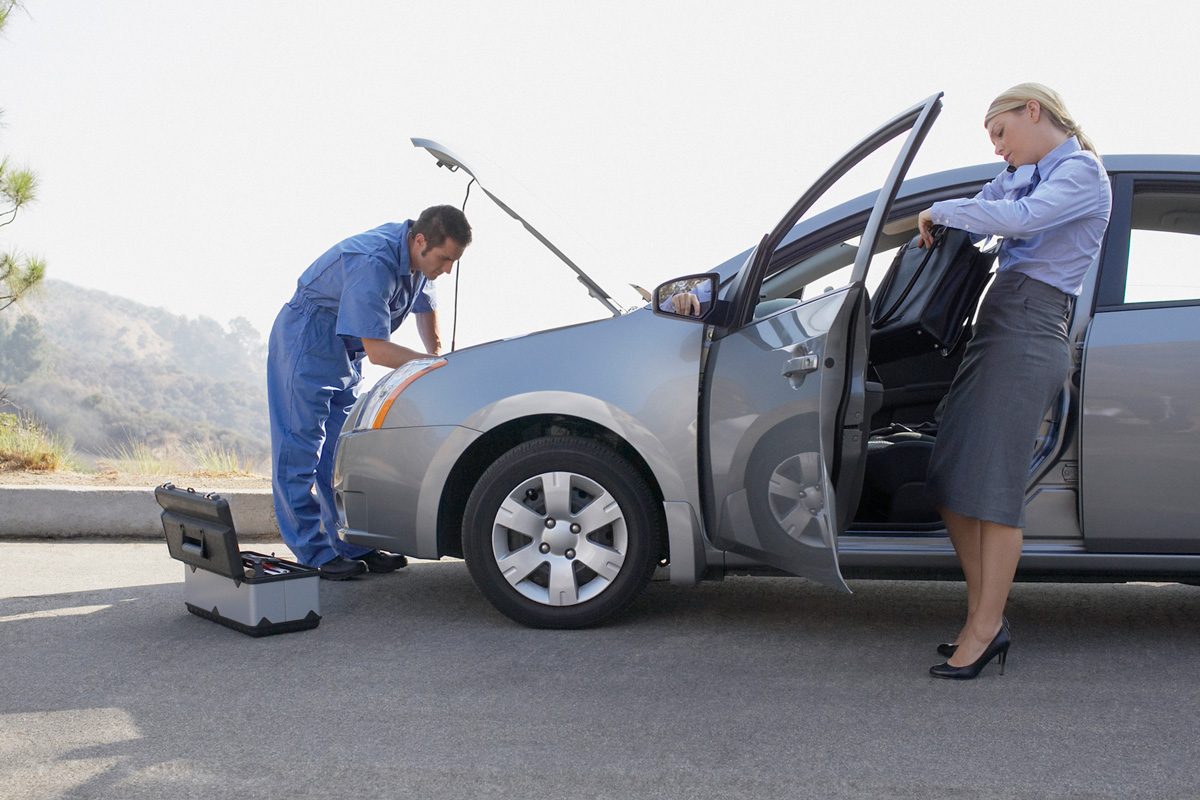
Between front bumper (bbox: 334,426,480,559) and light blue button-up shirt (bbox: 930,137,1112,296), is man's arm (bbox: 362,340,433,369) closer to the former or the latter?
front bumper (bbox: 334,426,480,559)

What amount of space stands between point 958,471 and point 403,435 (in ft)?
6.43

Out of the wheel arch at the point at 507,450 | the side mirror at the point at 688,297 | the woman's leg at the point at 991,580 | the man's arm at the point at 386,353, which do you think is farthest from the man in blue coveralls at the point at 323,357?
the woman's leg at the point at 991,580

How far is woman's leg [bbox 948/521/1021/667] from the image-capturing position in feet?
11.6

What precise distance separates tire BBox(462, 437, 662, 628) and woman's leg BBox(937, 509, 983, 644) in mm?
1009

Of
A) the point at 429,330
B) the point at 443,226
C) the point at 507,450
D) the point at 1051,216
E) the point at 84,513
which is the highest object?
the point at 443,226

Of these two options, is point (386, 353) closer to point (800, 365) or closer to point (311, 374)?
point (311, 374)

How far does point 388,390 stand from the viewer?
441 cm

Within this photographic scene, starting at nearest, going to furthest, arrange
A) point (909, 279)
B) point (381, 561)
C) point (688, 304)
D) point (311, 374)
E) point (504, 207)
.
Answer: point (688, 304) < point (909, 279) < point (504, 207) < point (311, 374) < point (381, 561)

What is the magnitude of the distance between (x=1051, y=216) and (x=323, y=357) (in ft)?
10.5

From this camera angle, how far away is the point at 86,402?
5134cm

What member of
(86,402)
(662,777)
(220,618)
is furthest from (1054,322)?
(86,402)

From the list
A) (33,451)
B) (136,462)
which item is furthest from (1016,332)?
(33,451)

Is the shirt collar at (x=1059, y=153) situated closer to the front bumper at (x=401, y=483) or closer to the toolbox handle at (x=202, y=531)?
the front bumper at (x=401, y=483)

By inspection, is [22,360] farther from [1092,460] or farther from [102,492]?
[1092,460]
